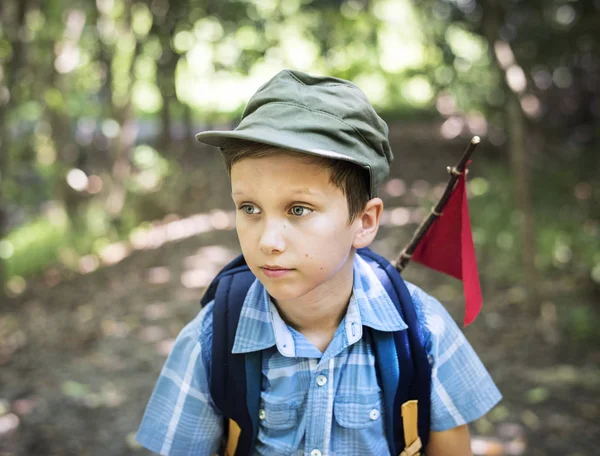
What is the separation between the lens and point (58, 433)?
365 centimetres

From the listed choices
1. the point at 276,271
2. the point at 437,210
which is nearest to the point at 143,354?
the point at 437,210

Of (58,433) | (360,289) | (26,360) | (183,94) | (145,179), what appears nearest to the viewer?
(360,289)

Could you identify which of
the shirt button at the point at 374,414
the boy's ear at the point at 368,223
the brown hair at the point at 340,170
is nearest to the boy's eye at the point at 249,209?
the brown hair at the point at 340,170

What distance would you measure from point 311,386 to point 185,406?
34 cm

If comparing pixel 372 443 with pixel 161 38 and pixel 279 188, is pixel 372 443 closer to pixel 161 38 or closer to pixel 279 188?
pixel 279 188

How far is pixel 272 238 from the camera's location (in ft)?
4.53

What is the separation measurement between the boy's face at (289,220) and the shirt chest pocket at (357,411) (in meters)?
0.32

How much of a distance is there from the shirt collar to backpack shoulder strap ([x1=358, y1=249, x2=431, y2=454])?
34 mm

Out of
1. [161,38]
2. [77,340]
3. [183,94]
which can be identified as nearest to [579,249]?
[77,340]

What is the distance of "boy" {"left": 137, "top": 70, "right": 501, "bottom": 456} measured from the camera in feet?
4.58

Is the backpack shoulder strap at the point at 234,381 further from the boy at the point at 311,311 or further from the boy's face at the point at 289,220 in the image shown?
the boy's face at the point at 289,220

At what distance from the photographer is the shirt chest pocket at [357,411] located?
1.53 meters

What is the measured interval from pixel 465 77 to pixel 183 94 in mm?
5250

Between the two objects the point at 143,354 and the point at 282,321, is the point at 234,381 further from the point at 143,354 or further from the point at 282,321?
the point at 143,354
